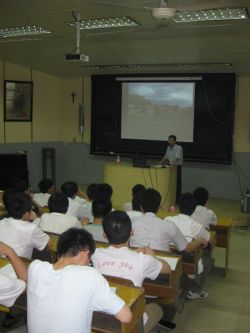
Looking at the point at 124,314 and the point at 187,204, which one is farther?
the point at 187,204

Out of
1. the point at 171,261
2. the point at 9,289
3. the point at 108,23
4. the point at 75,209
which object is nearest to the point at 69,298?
the point at 9,289

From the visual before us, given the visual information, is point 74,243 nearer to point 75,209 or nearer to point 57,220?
point 57,220

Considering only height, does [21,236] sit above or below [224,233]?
above

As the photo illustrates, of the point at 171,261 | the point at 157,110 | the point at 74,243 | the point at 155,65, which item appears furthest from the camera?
the point at 157,110

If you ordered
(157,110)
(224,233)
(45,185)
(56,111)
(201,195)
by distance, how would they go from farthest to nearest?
1. (56,111)
2. (157,110)
3. (45,185)
4. (224,233)
5. (201,195)

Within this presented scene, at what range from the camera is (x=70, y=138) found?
1027cm

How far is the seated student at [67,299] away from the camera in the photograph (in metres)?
1.58

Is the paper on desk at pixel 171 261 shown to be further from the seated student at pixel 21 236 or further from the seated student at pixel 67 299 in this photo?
the seated student at pixel 67 299

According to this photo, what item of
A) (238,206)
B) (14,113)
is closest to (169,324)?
(238,206)

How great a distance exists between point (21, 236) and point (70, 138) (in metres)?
7.72

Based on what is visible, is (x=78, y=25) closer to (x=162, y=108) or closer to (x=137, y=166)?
(x=137, y=166)

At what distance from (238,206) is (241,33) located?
3.73 m

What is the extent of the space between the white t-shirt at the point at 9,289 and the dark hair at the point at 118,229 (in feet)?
1.84

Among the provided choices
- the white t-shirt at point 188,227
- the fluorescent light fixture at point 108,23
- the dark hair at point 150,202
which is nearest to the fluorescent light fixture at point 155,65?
the fluorescent light fixture at point 108,23
